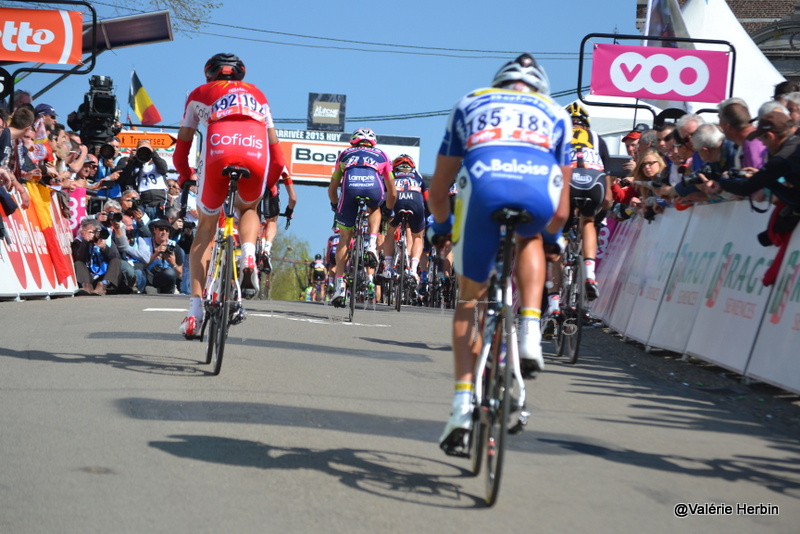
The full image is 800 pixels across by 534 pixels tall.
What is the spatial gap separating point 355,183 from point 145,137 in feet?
74.0

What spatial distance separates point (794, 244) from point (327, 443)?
4.62m

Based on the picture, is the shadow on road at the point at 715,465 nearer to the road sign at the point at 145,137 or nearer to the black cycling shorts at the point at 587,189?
the black cycling shorts at the point at 587,189

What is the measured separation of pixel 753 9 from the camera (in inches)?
2143

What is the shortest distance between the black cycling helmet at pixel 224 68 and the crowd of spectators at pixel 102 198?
249 inches

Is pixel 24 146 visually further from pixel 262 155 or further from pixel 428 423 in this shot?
pixel 428 423

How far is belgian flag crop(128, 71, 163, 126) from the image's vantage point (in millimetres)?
45125

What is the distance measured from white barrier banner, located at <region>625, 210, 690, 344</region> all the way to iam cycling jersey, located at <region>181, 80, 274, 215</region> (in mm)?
5217

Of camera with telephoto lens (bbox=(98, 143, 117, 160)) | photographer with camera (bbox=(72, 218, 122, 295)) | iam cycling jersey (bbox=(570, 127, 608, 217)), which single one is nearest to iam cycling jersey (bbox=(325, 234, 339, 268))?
camera with telephoto lens (bbox=(98, 143, 117, 160))

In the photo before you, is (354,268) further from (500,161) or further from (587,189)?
(500,161)

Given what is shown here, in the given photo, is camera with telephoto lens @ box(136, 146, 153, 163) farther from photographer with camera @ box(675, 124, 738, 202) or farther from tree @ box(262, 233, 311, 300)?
tree @ box(262, 233, 311, 300)

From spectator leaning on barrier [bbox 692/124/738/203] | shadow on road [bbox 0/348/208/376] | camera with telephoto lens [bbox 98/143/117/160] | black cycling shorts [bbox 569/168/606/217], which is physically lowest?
shadow on road [bbox 0/348/208/376]

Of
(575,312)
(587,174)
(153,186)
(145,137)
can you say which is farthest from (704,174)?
(145,137)

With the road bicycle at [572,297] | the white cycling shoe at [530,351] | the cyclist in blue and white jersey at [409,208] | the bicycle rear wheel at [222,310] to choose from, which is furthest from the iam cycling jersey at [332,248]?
the white cycling shoe at [530,351]

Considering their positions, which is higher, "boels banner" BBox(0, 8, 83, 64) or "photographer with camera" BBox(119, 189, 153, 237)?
"boels banner" BBox(0, 8, 83, 64)
